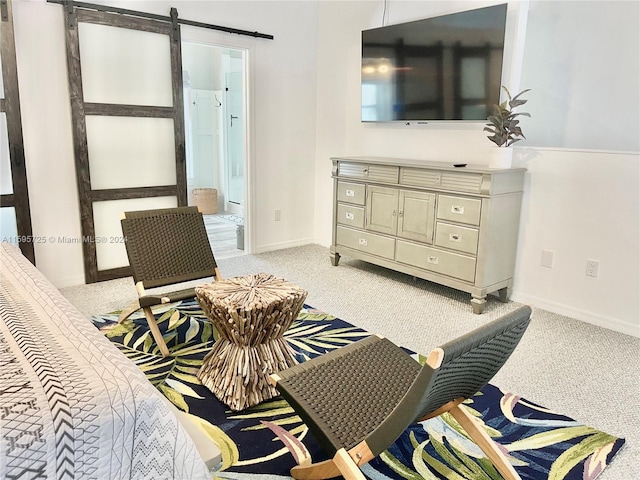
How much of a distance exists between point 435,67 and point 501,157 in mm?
959

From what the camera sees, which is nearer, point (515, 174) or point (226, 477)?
point (226, 477)

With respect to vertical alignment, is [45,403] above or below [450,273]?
above

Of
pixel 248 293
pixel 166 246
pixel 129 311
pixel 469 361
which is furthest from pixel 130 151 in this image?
pixel 469 361

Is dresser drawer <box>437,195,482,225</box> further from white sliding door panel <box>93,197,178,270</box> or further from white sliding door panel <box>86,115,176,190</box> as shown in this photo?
white sliding door panel <box>93,197,178,270</box>

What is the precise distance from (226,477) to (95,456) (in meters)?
0.84

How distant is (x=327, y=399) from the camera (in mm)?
1669

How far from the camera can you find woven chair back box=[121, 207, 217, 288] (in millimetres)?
2969

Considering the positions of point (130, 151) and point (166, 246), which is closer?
point (166, 246)

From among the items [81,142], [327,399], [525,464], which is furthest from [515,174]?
[81,142]

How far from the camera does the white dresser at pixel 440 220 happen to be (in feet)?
11.1

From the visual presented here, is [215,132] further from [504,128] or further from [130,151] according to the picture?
[504,128]

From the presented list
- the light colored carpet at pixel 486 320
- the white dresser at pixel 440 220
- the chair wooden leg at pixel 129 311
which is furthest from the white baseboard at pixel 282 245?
the chair wooden leg at pixel 129 311

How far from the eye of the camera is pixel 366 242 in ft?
13.9

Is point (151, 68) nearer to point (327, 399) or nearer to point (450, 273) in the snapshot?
point (450, 273)
